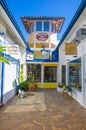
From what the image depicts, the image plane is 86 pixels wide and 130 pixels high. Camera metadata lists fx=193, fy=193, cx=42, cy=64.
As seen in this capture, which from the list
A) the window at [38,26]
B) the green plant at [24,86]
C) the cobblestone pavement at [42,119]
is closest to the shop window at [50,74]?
the green plant at [24,86]

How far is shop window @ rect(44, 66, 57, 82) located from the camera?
1914 centimetres

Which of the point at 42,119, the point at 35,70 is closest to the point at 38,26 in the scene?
the point at 35,70

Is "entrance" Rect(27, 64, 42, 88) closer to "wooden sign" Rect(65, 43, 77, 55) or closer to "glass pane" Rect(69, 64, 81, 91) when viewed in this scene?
"glass pane" Rect(69, 64, 81, 91)

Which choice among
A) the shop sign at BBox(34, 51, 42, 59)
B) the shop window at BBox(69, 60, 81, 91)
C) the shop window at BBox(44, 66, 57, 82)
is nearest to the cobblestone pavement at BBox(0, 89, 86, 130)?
the shop window at BBox(69, 60, 81, 91)

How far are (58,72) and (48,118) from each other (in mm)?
11954

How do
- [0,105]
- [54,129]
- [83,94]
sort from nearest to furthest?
[54,129] → [0,105] → [83,94]

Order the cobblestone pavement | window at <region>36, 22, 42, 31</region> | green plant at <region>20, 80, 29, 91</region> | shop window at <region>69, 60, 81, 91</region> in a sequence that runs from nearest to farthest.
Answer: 1. the cobblestone pavement
2. shop window at <region>69, 60, 81, 91</region>
3. green plant at <region>20, 80, 29, 91</region>
4. window at <region>36, 22, 42, 31</region>

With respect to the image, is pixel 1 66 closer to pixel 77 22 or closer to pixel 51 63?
pixel 77 22

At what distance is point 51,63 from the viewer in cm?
1900

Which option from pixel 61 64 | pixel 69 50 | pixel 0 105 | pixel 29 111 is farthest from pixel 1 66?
pixel 61 64

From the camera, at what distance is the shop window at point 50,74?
62.8ft

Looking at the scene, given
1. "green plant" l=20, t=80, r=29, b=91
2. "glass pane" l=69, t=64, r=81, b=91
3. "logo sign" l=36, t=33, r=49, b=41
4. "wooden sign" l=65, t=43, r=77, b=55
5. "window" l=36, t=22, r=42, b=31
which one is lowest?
"green plant" l=20, t=80, r=29, b=91

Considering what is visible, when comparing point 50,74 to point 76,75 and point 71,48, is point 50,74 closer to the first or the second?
point 76,75

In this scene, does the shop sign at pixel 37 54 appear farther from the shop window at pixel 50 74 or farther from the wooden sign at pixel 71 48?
the wooden sign at pixel 71 48
